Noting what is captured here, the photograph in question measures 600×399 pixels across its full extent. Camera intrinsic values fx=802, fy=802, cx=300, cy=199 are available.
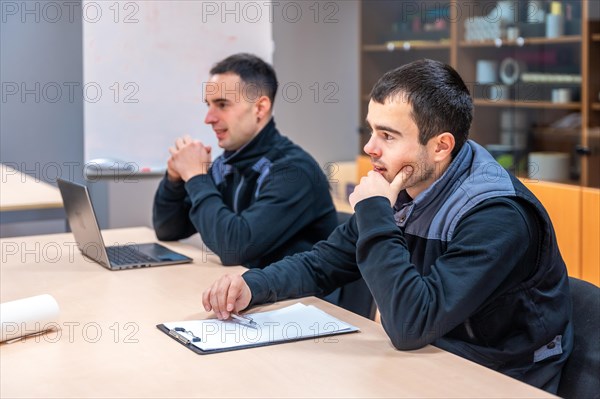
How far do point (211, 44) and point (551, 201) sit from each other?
164cm

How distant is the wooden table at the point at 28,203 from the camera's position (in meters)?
2.81

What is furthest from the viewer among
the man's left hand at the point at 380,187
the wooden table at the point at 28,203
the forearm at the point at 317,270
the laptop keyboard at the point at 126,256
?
the wooden table at the point at 28,203

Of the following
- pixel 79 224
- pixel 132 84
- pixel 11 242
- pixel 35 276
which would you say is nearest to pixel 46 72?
pixel 132 84

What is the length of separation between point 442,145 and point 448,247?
0.73 ft

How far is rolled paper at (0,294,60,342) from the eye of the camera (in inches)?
57.6

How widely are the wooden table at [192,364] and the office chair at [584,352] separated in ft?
0.86

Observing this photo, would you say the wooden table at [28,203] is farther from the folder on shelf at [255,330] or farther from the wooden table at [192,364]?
the folder on shelf at [255,330]

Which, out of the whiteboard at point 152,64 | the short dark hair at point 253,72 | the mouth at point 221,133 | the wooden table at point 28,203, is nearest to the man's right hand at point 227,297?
the mouth at point 221,133

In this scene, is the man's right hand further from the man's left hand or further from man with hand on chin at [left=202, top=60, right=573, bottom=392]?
the man's left hand

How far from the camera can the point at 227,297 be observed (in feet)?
5.26

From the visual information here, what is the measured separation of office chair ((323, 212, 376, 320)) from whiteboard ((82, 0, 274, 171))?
1.60 metres

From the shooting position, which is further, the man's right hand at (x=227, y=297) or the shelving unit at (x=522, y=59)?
the shelving unit at (x=522, y=59)

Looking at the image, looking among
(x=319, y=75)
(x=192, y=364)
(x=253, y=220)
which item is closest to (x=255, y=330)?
(x=192, y=364)

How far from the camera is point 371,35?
476 cm
